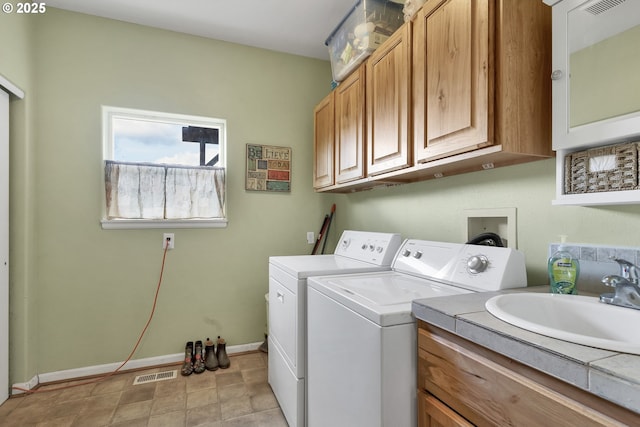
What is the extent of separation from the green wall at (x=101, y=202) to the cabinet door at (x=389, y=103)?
1.18 metres

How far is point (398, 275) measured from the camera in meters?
1.61

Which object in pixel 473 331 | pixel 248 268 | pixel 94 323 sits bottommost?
pixel 94 323

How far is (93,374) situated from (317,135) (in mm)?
2443

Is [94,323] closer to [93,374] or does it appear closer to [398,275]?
[93,374]

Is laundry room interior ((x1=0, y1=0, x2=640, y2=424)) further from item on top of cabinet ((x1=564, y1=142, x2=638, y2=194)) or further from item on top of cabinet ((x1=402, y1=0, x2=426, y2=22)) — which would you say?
item on top of cabinet ((x1=402, y1=0, x2=426, y2=22))

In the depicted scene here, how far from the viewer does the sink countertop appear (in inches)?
20.2

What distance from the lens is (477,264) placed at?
1.24m

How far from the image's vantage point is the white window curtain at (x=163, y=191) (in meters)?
2.38

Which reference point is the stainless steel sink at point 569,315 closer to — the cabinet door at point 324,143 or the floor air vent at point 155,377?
the cabinet door at point 324,143

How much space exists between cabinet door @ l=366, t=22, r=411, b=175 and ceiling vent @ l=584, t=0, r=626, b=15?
665 mm

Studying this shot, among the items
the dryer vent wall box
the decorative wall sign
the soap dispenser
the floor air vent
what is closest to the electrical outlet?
the decorative wall sign

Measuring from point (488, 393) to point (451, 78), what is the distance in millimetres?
1105

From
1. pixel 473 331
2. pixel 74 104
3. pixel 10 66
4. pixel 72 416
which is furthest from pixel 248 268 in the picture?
pixel 473 331

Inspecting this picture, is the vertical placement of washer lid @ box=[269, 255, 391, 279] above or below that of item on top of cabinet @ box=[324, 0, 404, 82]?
below
